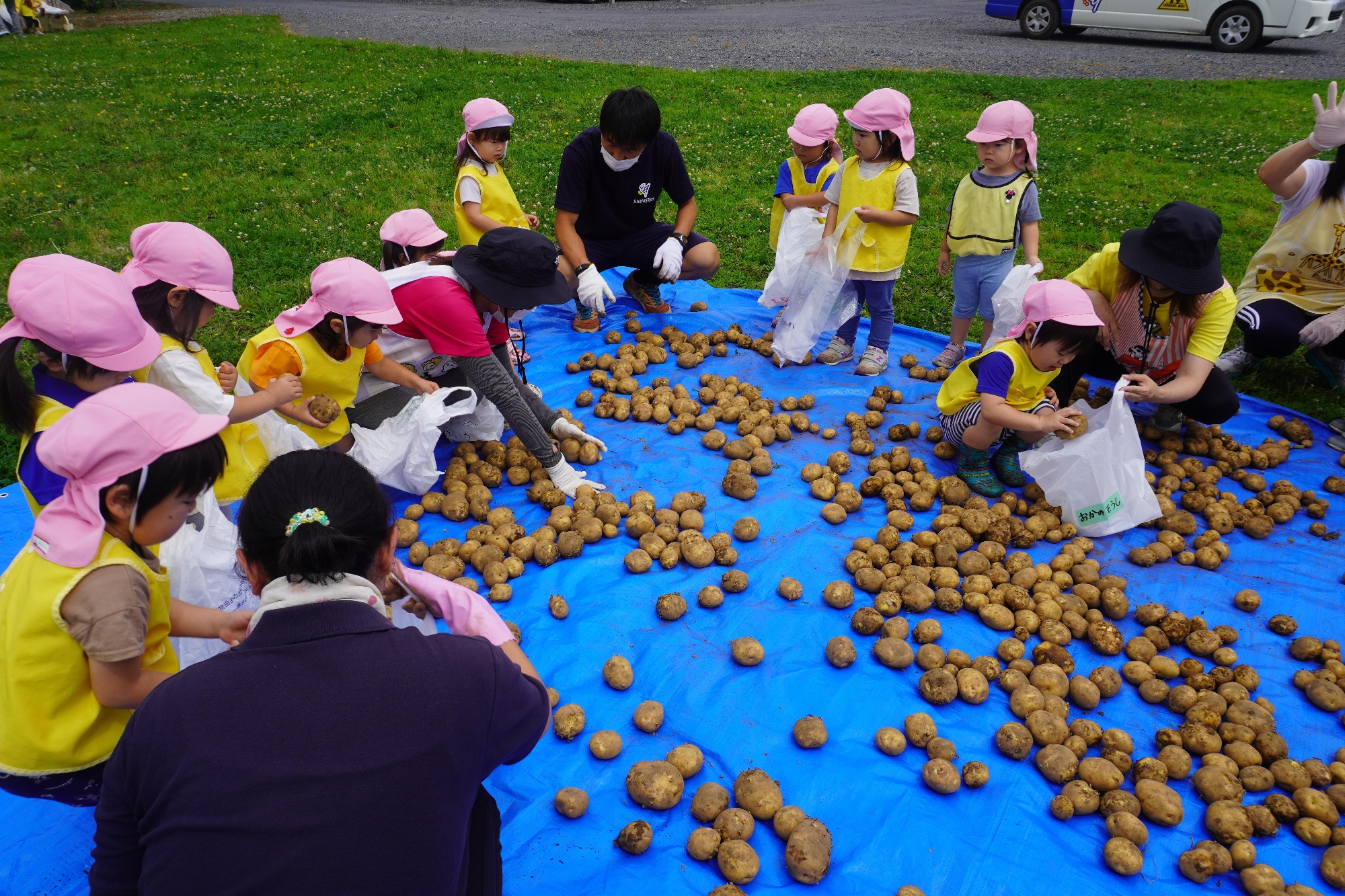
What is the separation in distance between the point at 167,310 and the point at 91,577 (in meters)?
1.50

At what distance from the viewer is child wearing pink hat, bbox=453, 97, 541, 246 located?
486cm

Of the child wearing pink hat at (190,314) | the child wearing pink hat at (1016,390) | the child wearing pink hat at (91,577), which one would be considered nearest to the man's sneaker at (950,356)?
the child wearing pink hat at (1016,390)

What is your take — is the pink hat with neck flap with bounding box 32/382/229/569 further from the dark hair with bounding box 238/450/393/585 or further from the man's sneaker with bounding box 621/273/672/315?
the man's sneaker with bounding box 621/273/672/315

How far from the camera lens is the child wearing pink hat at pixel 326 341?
3.30m

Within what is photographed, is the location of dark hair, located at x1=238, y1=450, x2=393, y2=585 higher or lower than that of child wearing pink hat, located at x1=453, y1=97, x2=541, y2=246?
lower

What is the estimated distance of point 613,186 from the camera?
5.49 meters

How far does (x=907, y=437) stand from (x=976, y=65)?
1065 centimetres

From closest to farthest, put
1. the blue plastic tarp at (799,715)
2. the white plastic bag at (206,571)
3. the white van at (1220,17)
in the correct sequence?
1. the blue plastic tarp at (799,715)
2. the white plastic bag at (206,571)
3. the white van at (1220,17)

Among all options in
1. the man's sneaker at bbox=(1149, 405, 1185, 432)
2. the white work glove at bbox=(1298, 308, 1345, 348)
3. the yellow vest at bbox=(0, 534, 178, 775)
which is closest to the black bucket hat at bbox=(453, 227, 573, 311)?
the yellow vest at bbox=(0, 534, 178, 775)

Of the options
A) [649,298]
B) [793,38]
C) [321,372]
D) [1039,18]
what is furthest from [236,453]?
[1039,18]

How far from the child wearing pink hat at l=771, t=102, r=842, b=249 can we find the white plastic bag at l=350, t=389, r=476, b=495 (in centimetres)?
280

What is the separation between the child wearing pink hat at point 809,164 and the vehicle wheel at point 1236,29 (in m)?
12.3

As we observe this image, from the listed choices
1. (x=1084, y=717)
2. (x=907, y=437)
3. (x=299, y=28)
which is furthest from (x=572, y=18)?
(x=1084, y=717)

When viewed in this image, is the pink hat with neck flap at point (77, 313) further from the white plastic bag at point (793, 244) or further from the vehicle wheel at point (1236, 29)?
the vehicle wheel at point (1236, 29)
